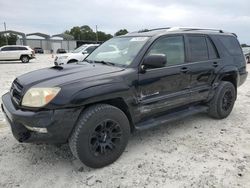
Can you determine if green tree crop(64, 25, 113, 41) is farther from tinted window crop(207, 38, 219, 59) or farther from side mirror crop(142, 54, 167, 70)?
side mirror crop(142, 54, 167, 70)

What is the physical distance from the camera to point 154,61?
3.60 metres

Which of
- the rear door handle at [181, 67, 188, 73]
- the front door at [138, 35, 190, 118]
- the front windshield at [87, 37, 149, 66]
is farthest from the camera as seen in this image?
the rear door handle at [181, 67, 188, 73]

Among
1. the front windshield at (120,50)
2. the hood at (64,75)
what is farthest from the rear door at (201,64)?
the hood at (64,75)

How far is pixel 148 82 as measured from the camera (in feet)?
12.1

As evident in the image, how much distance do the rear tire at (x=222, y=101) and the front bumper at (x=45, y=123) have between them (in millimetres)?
2945

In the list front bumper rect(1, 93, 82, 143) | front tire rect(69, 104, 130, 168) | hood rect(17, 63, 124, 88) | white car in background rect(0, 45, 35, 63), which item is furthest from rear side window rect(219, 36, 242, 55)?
white car in background rect(0, 45, 35, 63)

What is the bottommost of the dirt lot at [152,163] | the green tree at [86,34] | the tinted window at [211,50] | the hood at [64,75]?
the dirt lot at [152,163]

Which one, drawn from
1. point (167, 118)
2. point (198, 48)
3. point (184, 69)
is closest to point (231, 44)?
point (198, 48)

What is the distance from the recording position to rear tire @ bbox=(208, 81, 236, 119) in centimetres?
501

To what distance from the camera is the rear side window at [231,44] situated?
17.0ft

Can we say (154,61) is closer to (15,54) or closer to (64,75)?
(64,75)

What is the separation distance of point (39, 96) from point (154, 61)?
1.58 meters

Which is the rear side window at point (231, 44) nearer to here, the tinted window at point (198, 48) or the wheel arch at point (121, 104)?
the tinted window at point (198, 48)

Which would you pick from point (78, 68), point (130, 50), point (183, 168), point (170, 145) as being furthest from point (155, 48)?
point (183, 168)
